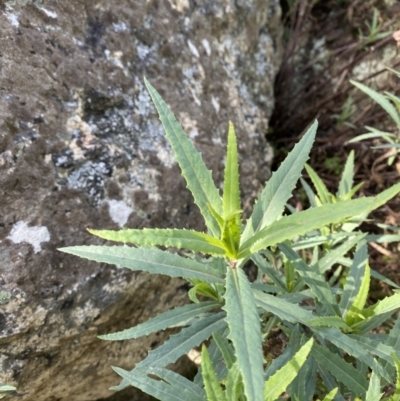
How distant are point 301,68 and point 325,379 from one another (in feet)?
6.37

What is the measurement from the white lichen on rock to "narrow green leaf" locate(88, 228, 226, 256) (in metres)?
0.55

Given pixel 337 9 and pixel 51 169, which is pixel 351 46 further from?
pixel 51 169

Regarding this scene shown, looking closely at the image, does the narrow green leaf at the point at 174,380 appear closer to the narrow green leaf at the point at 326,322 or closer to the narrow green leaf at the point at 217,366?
the narrow green leaf at the point at 217,366

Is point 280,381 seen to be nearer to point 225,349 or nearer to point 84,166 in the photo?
point 225,349

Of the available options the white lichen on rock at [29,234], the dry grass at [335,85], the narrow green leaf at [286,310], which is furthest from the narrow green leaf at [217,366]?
the dry grass at [335,85]

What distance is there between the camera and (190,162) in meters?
1.03

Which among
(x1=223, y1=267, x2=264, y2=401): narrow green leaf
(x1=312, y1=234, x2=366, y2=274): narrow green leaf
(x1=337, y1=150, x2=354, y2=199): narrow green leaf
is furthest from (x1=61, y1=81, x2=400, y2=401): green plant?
(x1=337, y1=150, x2=354, y2=199): narrow green leaf

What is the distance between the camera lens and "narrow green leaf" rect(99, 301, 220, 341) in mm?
1154

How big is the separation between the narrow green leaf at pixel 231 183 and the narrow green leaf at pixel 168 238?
→ 7 cm

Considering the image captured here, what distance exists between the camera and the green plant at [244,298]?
0.88m

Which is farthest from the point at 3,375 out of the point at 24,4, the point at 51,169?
the point at 24,4

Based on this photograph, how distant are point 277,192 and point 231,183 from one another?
0.15 m

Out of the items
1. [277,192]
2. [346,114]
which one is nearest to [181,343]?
[277,192]

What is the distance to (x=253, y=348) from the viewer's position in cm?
81
